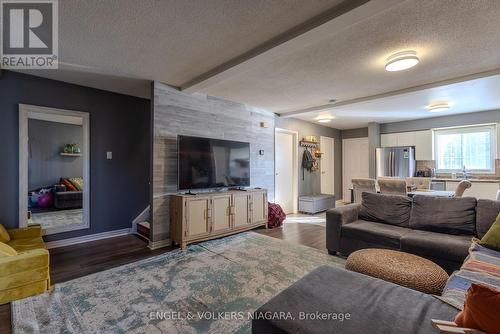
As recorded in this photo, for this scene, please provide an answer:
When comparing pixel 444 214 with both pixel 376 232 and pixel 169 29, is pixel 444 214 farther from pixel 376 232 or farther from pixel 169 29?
pixel 169 29

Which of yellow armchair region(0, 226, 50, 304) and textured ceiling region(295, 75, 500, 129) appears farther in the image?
textured ceiling region(295, 75, 500, 129)

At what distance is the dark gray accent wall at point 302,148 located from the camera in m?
6.01

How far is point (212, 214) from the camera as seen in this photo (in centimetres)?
375

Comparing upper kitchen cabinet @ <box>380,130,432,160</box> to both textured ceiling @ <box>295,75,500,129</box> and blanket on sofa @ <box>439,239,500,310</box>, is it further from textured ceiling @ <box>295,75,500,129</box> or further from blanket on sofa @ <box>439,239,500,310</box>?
blanket on sofa @ <box>439,239,500,310</box>

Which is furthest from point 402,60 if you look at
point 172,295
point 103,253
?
point 103,253

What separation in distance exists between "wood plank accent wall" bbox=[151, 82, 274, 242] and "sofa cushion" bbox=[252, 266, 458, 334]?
2.73 meters

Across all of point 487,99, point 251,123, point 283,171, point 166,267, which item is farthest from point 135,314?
point 487,99

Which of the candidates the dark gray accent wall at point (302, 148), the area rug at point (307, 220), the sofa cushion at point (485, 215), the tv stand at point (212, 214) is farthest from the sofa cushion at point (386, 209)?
the dark gray accent wall at point (302, 148)

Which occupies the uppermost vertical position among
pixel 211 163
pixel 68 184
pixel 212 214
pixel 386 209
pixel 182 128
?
pixel 182 128

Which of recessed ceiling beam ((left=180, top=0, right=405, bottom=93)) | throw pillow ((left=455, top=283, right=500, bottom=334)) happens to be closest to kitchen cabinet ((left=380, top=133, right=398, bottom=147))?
recessed ceiling beam ((left=180, top=0, right=405, bottom=93))

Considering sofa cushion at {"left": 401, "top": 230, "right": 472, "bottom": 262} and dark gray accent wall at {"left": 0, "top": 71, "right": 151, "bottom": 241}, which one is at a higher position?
dark gray accent wall at {"left": 0, "top": 71, "right": 151, "bottom": 241}

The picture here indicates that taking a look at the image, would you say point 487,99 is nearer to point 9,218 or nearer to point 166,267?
point 166,267

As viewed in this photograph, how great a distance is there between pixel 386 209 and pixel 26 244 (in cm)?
451

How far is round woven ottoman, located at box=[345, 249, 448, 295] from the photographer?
1.74 meters
